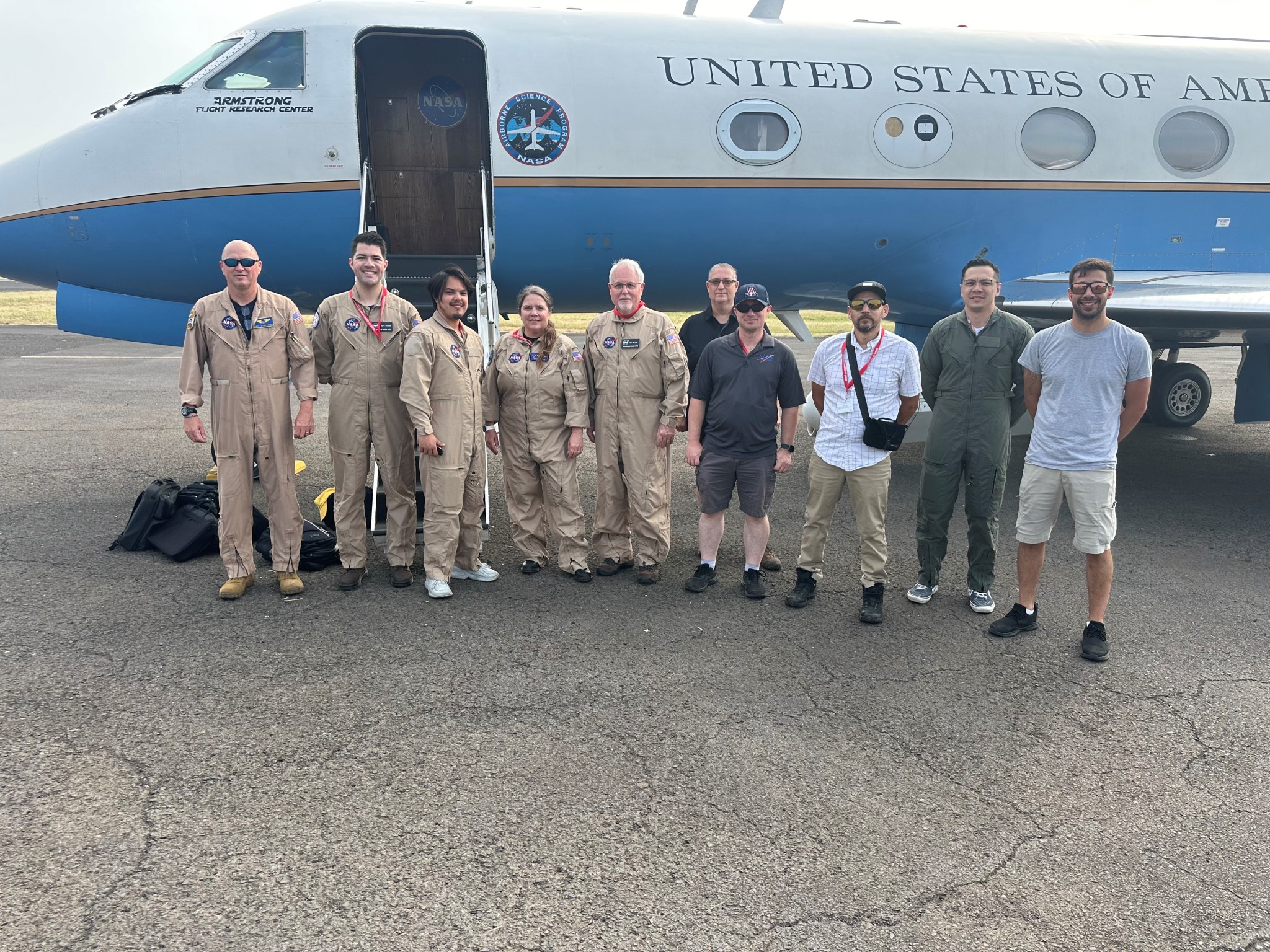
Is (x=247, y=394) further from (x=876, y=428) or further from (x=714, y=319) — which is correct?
(x=876, y=428)

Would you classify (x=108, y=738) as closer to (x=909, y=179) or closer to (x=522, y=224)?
(x=522, y=224)

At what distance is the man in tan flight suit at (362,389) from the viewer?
488 cm

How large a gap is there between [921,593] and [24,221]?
6.97 m

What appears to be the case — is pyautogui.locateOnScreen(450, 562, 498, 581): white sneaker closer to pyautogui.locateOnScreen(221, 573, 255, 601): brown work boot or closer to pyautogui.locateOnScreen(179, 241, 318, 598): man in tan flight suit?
pyautogui.locateOnScreen(179, 241, 318, 598): man in tan flight suit

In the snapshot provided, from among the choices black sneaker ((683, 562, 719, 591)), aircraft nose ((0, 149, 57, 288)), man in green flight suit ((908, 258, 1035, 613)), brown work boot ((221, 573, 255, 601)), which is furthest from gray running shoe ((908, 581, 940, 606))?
aircraft nose ((0, 149, 57, 288))

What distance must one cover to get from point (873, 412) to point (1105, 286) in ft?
3.95

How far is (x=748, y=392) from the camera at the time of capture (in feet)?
15.6

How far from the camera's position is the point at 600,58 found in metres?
6.77

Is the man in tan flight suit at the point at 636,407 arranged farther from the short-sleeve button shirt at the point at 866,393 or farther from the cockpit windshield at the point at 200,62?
the cockpit windshield at the point at 200,62

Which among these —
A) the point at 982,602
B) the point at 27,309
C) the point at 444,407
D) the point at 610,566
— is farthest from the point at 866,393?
the point at 27,309

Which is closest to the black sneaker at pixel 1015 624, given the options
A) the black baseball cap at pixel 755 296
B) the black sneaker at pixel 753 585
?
the black sneaker at pixel 753 585

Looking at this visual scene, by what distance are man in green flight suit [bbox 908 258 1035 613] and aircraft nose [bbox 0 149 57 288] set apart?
6.47 metres

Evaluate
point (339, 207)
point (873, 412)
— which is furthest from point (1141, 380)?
point (339, 207)

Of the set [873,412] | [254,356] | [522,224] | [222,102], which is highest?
[222,102]
